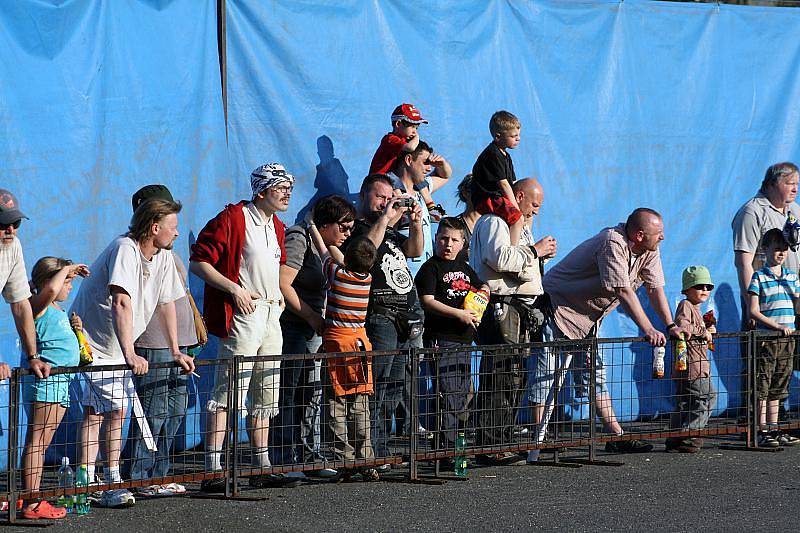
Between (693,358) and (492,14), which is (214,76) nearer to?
(492,14)

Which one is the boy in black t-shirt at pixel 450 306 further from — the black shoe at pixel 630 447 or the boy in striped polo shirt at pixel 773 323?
the boy in striped polo shirt at pixel 773 323

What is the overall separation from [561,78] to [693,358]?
2.66m

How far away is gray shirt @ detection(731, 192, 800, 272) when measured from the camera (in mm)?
9859

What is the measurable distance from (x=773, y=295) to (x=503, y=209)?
2388mm

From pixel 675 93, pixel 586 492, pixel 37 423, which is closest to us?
pixel 37 423

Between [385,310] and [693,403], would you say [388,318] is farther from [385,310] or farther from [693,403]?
[693,403]

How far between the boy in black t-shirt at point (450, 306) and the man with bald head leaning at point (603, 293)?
0.57 metres

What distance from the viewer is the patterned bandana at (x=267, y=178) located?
762 centimetres

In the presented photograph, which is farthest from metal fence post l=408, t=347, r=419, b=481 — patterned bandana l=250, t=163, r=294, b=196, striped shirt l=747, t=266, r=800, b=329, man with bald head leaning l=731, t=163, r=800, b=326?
man with bald head leaning l=731, t=163, r=800, b=326

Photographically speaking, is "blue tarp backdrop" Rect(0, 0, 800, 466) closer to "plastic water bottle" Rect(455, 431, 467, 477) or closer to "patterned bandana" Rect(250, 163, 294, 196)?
"patterned bandana" Rect(250, 163, 294, 196)

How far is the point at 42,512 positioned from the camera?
6434mm

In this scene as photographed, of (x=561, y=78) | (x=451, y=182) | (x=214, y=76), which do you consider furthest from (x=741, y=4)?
(x=214, y=76)

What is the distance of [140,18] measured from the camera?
8.51 metres

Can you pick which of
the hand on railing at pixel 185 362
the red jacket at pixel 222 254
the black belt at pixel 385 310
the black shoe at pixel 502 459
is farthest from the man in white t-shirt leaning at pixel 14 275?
the black shoe at pixel 502 459
